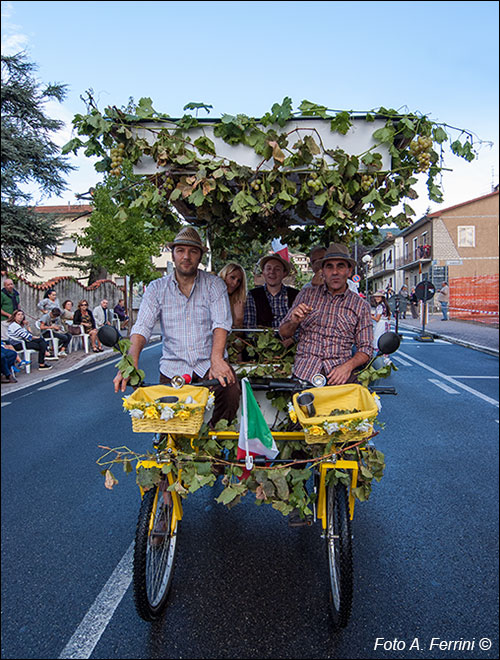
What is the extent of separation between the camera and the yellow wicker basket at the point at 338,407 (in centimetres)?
241

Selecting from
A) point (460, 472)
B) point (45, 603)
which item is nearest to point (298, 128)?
point (45, 603)

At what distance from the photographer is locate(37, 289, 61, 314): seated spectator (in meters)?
2.06

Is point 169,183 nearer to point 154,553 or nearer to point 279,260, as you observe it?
point 279,260

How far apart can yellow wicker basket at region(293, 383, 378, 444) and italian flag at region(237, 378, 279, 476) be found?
216 mm

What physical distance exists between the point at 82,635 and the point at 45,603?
0.47m

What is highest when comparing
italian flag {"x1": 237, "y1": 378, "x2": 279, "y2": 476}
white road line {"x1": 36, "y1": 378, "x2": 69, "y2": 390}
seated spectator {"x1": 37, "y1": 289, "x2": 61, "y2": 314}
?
seated spectator {"x1": 37, "y1": 289, "x2": 61, "y2": 314}

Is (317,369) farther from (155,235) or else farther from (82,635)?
(82,635)

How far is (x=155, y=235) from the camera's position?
4.02 m

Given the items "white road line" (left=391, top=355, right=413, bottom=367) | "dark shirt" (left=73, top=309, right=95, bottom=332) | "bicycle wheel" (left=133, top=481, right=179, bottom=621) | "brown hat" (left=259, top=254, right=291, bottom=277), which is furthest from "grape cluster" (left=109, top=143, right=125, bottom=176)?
"white road line" (left=391, top=355, right=413, bottom=367)

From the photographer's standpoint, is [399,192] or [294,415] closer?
[294,415]

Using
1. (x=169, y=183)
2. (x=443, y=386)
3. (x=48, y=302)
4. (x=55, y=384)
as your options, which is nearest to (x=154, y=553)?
(x=48, y=302)

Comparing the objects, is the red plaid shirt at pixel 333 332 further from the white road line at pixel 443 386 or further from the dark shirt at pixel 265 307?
the white road line at pixel 443 386

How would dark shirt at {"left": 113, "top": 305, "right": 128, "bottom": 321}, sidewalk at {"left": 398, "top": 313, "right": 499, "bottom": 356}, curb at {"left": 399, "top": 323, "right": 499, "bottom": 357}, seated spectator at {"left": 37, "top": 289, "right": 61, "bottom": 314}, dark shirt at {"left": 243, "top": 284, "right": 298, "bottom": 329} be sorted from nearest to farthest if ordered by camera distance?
seated spectator at {"left": 37, "top": 289, "right": 61, "bottom": 314} < dark shirt at {"left": 113, "top": 305, "right": 128, "bottom": 321} < dark shirt at {"left": 243, "top": 284, "right": 298, "bottom": 329} < curb at {"left": 399, "top": 323, "right": 499, "bottom": 357} < sidewalk at {"left": 398, "top": 313, "right": 499, "bottom": 356}

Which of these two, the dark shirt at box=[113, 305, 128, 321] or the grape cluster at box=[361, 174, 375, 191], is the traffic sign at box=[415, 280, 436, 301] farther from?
the dark shirt at box=[113, 305, 128, 321]
